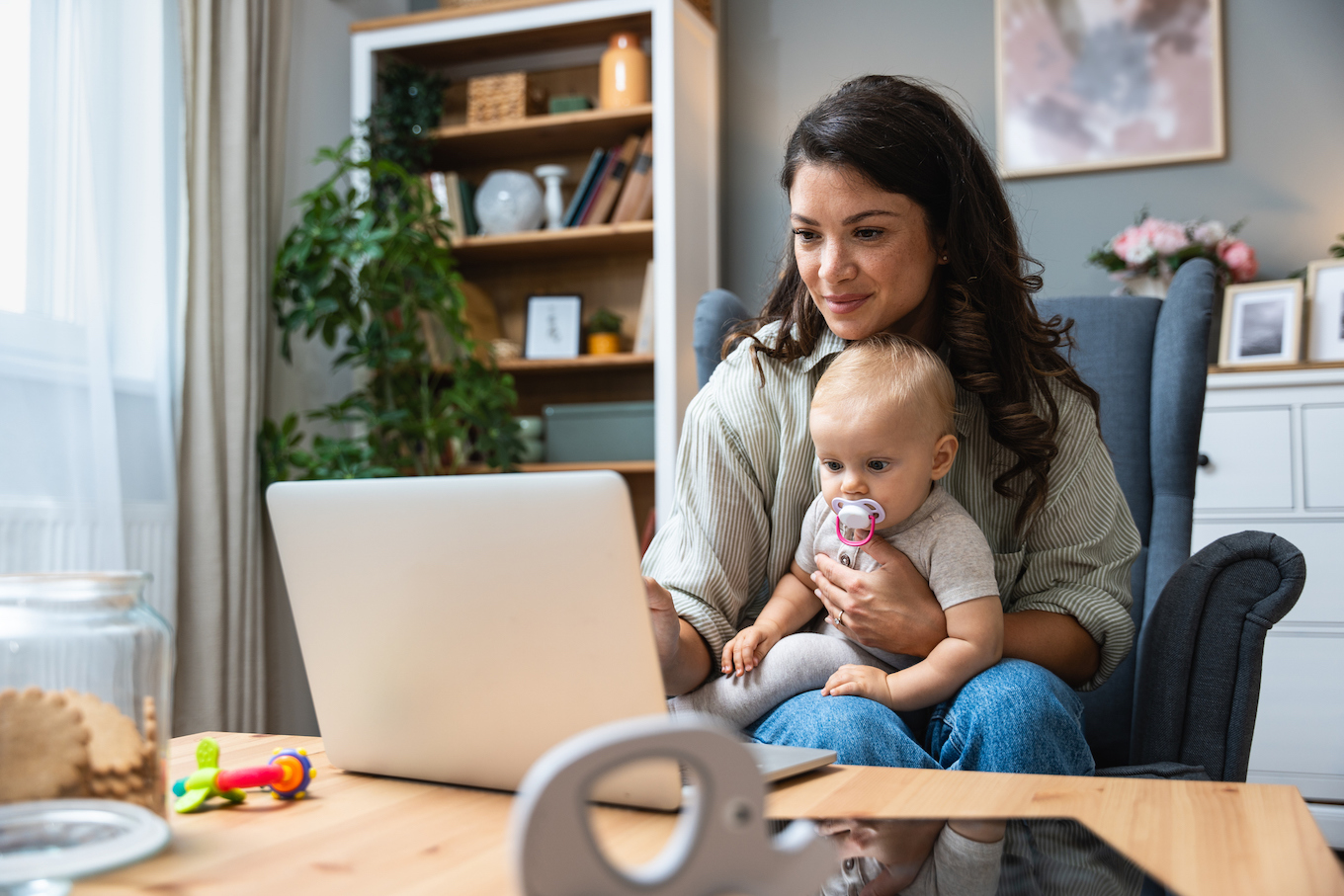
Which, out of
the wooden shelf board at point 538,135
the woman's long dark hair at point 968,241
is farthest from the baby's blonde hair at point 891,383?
the wooden shelf board at point 538,135

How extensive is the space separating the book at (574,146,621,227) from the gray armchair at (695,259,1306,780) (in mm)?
1376

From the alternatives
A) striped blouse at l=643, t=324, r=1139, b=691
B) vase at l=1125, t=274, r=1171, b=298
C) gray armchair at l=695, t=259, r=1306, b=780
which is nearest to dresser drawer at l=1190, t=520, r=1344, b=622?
vase at l=1125, t=274, r=1171, b=298

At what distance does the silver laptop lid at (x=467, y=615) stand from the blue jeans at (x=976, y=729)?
359mm

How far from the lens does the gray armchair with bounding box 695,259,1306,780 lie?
113 cm

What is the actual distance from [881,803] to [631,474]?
97.5 inches

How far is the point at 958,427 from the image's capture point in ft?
4.13

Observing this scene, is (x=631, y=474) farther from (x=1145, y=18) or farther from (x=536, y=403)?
(x=1145, y=18)

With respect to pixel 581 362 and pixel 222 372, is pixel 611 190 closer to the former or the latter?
pixel 581 362

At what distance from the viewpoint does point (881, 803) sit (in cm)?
69

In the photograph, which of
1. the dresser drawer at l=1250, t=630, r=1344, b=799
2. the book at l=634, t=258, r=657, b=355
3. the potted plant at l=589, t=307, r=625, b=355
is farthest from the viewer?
the potted plant at l=589, t=307, r=625, b=355

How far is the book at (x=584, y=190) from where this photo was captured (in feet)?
9.69

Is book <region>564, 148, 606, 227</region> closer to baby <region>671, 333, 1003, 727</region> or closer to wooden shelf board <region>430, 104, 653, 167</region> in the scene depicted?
wooden shelf board <region>430, 104, 653, 167</region>

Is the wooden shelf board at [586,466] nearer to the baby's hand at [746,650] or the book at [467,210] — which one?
the book at [467,210]

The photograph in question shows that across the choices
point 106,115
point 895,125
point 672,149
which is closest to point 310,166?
point 106,115
